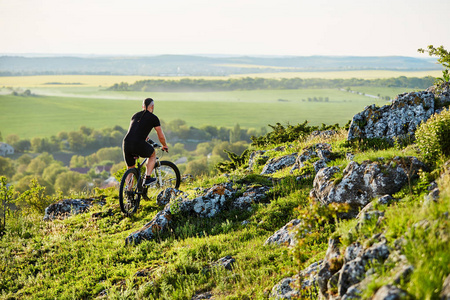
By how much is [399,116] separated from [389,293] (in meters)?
9.10

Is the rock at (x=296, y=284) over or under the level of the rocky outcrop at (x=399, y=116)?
under

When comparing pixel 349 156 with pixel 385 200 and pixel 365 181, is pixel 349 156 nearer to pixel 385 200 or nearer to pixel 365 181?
pixel 365 181

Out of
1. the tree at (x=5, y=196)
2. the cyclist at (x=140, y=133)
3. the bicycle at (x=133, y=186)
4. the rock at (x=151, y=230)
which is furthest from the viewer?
the tree at (x=5, y=196)

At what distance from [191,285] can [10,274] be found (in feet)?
16.6

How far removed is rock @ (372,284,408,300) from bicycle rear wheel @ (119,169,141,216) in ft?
27.1

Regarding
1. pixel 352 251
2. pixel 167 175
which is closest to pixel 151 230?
pixel 167 175

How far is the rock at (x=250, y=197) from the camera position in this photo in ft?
32.8

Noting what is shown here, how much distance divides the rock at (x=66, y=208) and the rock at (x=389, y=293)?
35.3ft

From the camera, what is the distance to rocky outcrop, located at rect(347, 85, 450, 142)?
445 inches

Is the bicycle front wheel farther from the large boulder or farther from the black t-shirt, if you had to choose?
the large boulder

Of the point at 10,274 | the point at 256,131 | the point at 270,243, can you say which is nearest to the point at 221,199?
the point at 270,243

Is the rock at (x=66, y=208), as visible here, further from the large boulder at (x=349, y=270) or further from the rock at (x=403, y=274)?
the rock at (x=403, y=274)

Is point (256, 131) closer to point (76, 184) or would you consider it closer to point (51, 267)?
point (76, 184)

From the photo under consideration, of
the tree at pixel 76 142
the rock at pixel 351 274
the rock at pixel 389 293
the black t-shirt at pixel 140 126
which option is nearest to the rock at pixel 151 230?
the black t-shirt at pixel 140 126
